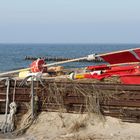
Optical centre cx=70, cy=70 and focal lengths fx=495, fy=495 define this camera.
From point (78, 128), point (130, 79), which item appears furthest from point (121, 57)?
point (78, 128)

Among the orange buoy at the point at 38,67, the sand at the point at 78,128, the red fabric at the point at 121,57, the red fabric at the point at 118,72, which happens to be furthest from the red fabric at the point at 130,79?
the orange buoy at the point at 38,67

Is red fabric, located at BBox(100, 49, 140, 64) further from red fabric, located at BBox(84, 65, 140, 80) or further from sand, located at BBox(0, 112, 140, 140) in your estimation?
sand, located at BBox(0, 112, 140, 140)

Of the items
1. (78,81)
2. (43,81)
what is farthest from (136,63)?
(43,81)

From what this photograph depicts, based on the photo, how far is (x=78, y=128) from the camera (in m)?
12.2

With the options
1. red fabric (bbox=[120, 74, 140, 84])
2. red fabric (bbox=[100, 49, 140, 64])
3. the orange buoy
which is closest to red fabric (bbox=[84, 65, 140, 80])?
red fabric (bbox=[120, 74, 140, 84])

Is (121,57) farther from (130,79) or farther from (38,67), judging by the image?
(38,67)

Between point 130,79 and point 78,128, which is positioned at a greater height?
point 130,79

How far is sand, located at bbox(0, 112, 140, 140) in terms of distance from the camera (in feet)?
38.4

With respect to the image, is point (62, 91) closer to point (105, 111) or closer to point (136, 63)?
point (105, 111)

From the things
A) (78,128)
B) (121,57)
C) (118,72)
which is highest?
(121,57)

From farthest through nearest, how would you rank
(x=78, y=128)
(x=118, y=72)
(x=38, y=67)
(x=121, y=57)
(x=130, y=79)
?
(x=38, y=67) < (x=121, y=57) < (x=118, y=72) < (x=130, y=79) < (x=78, y=128)

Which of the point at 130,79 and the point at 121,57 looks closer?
the point at 130,79

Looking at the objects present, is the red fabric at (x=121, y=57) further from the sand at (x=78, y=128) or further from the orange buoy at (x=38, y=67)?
the sand at (x=78, y=128)

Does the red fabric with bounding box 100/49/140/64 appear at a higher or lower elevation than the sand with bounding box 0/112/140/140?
higher
